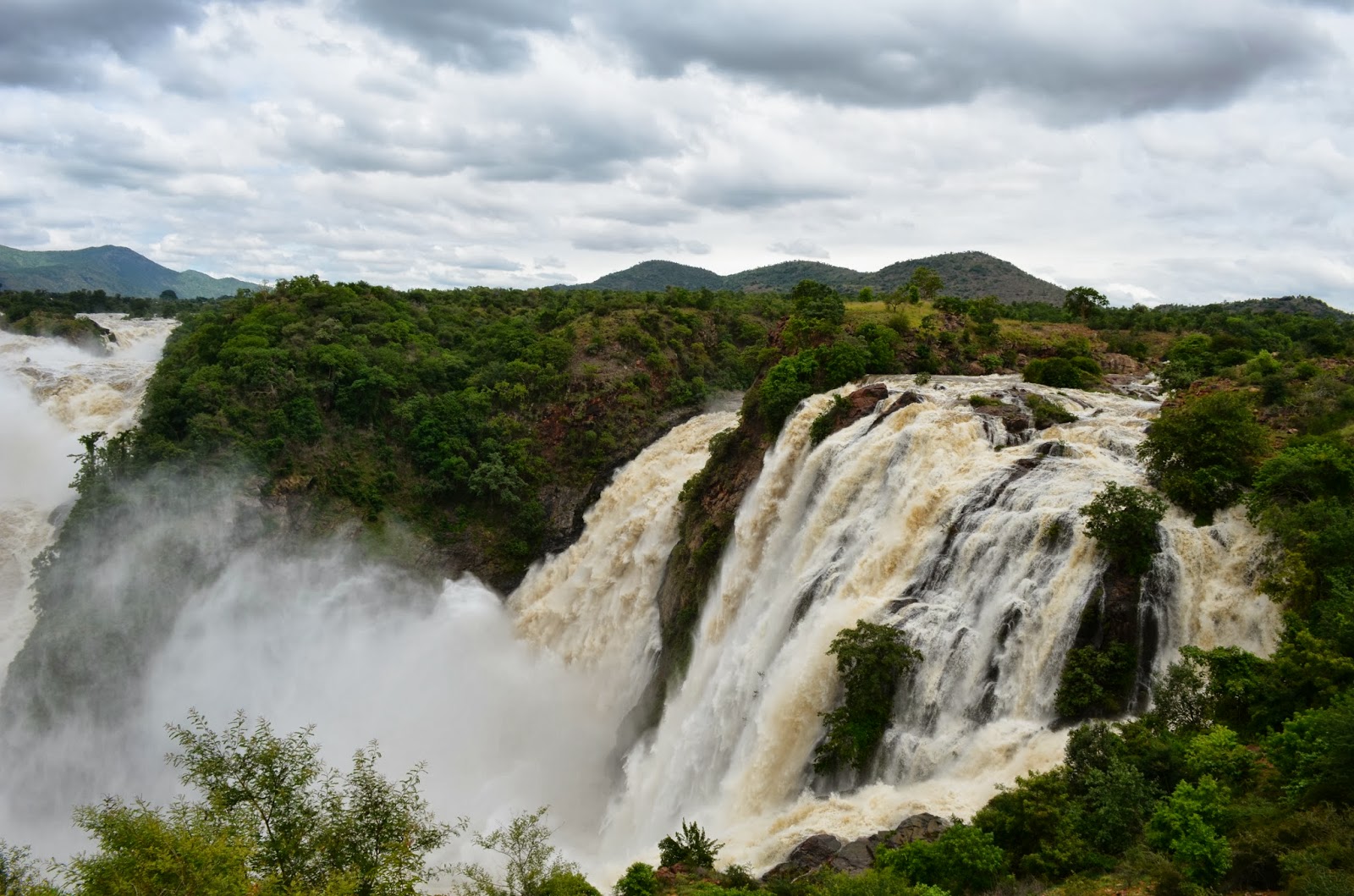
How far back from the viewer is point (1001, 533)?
2128 cm

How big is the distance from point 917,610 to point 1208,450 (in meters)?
8.43

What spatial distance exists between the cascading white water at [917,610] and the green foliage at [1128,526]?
1.36ft

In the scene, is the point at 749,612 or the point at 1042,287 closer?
the point at 749,612

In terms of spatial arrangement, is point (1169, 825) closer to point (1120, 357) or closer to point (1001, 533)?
point (1001, 533)

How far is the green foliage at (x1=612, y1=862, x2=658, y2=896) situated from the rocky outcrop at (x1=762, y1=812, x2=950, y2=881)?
249 centimetres

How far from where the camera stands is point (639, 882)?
1830cm

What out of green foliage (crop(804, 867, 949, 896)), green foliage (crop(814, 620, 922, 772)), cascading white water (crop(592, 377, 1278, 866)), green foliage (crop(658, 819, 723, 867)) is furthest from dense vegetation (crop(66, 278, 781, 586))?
green foliage (crop(804, 867, 949, 896))

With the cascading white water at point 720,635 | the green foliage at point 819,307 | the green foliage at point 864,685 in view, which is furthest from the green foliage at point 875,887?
the green foliage at point 819,307

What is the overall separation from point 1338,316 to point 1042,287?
4357 cm

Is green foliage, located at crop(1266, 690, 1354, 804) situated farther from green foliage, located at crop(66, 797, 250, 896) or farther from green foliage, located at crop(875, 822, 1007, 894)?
green foliage, located at crop(66, 797, 250, 896)

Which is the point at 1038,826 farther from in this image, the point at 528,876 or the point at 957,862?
the point at 528,876

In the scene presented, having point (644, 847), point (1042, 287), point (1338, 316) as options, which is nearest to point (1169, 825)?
point (644, 847)

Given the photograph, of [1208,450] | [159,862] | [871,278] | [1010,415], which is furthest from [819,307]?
[871,278]

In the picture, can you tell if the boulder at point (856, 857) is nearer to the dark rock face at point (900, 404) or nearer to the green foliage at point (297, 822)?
the green foliage at point (297, 822)
